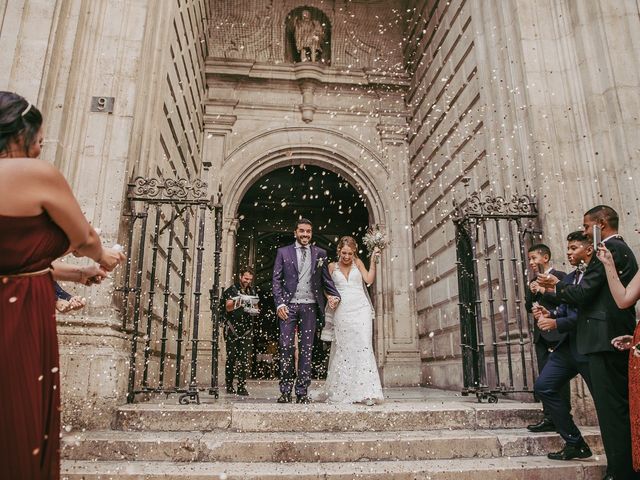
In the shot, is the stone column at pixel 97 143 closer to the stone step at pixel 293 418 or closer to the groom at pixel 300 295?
the stone step at pixel 293 418

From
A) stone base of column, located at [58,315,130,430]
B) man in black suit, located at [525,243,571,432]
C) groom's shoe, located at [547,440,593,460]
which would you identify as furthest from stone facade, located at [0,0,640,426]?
groom's shoe, located at [547,440,593,460]

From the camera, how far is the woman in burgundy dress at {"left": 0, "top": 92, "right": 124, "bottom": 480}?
170 centimetres

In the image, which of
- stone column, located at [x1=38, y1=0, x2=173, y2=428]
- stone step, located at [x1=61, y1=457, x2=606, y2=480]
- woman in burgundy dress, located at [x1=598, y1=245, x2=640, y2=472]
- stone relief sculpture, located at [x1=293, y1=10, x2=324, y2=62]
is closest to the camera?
woman in burgundy dress, located at [x1=598, y1=245, x2=640, y2=472]

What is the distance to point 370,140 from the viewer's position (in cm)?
1203

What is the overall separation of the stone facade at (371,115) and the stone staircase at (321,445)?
61 centimetres

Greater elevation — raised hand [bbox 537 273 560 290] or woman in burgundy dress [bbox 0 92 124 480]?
raised hand [bbox 537 273 560 290]

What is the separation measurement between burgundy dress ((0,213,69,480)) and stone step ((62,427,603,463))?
2381mm

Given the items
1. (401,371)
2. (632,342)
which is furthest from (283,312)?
(401,371)

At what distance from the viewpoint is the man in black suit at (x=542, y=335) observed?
463 cm

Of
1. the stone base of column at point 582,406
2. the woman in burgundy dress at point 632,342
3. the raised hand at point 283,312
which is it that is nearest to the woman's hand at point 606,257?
the woman in burgundy dress at point 632,342

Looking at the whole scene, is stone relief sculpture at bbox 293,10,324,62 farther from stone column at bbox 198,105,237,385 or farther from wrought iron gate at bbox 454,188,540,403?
wrought iron gate at bbox 454,188,540,403

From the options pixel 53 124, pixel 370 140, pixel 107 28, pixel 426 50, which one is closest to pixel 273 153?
pixel 370 140

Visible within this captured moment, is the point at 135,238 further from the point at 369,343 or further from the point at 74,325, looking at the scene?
the point at 369,343

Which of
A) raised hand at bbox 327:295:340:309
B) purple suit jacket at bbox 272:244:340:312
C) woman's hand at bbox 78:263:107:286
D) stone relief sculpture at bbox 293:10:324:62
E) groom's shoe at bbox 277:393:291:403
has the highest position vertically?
stone relief sculpture at bbox 293:10:324:62
